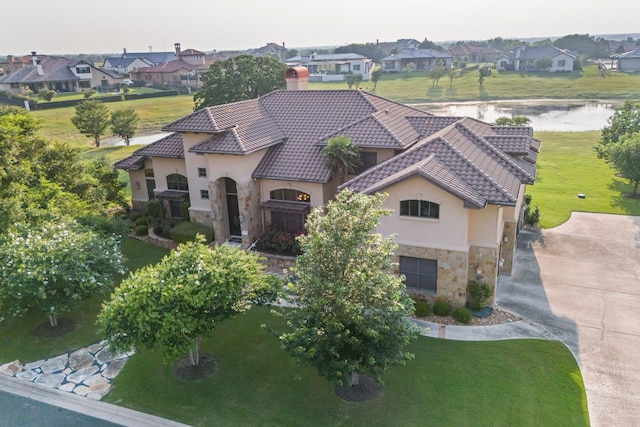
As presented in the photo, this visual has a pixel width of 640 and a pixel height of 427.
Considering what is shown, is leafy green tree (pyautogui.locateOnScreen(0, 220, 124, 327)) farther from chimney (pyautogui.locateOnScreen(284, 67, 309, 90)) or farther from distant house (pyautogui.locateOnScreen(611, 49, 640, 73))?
distant house (pyautogui.locateOnScreen(611, 49, 640, 73))

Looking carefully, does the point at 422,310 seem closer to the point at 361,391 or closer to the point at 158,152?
the point at 361,391

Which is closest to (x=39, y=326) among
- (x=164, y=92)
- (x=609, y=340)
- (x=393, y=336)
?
(x=393, y=336)

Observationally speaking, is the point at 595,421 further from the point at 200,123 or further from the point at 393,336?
the point at 200,123

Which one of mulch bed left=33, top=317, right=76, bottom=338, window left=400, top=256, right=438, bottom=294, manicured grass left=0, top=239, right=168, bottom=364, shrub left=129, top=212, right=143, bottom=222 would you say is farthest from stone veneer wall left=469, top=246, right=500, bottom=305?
shrub left=129, top=212, right=143, bottom=222

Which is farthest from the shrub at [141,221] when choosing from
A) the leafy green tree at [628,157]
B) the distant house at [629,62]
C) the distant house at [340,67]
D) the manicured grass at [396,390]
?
the distant house at [629,62]

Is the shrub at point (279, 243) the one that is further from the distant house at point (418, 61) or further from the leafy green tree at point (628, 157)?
the distant house at point (418, 61)
